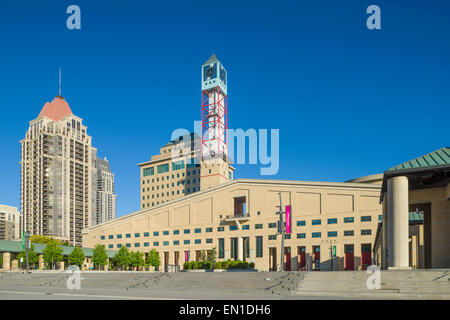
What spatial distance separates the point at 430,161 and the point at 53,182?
551 feet

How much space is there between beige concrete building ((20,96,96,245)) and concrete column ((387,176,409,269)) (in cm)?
16173

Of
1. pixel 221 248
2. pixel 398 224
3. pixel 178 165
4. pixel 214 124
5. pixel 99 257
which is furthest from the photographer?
pixel 178 165

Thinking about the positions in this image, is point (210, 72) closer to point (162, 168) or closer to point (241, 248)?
point (162, 168)

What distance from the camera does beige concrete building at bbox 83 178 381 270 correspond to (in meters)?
79.3

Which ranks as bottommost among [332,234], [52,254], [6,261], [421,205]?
[6,261]

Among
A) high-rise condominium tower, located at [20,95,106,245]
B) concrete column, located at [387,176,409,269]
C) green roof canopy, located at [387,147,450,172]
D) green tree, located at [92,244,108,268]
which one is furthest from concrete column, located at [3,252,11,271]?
high-rise condominium tower, located at [20,95,106,245]

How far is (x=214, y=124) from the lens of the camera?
127 metres

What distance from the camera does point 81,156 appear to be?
7721 inches

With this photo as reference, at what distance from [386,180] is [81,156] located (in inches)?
6771

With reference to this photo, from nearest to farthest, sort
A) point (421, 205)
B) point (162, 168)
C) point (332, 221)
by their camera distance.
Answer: point (421, 205)
point (332, 221)
point (162, 168)

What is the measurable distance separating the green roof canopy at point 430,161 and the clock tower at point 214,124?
3427 inches

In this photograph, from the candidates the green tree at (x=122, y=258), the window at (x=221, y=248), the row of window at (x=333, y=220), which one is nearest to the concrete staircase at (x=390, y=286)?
the row of window at (x=333, y=220)

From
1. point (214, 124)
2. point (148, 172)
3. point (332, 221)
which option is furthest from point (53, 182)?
point (332, 221)
